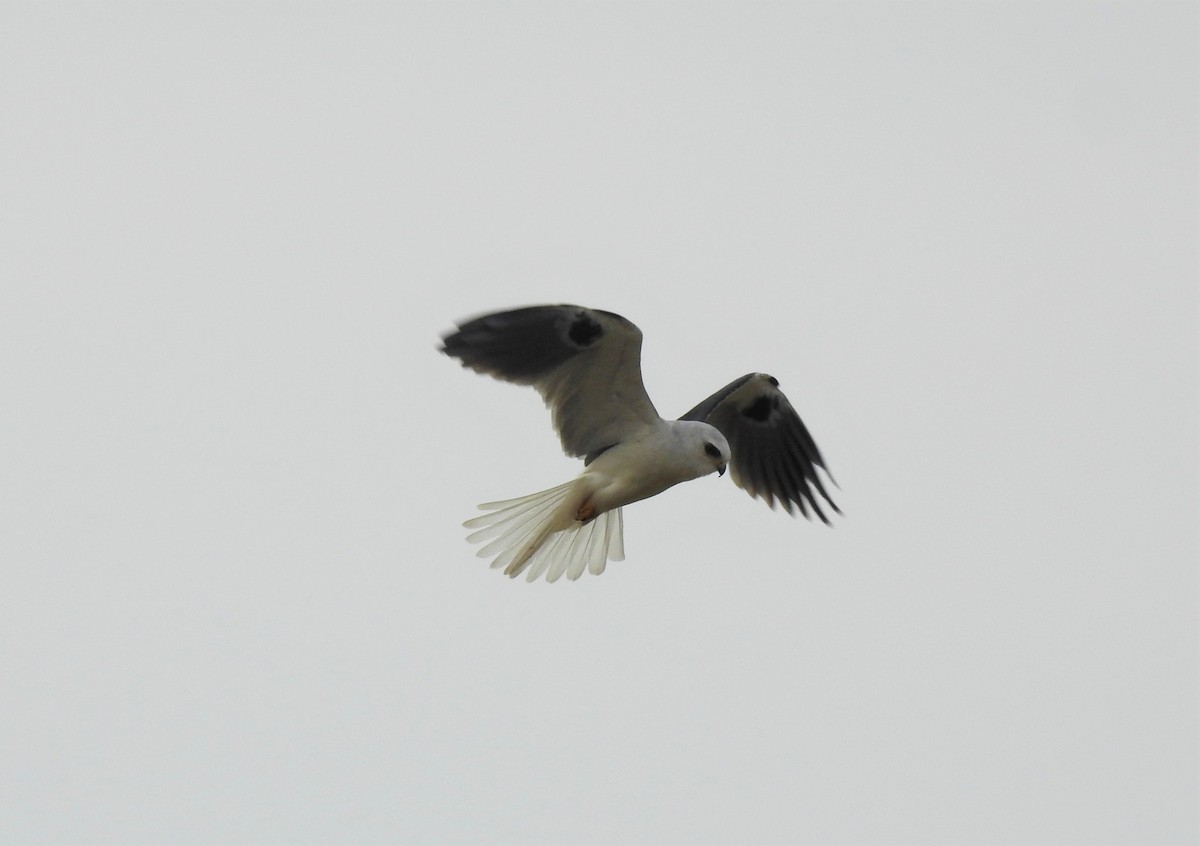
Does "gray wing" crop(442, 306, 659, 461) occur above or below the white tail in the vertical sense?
above

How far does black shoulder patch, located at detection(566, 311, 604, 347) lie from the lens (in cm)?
761

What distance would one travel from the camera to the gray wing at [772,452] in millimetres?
8969

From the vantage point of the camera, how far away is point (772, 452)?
29.6 ft

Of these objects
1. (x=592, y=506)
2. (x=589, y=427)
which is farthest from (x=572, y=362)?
(x=592, y=506)

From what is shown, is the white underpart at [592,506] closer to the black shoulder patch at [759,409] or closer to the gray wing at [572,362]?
the gray wing at [572,362]

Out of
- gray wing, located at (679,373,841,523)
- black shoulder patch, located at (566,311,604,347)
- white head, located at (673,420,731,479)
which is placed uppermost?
black shoulder patch, located at (566,311,604,347)

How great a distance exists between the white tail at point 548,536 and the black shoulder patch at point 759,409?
1039 millimetres

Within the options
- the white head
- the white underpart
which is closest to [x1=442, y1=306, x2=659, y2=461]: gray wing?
the white underpart

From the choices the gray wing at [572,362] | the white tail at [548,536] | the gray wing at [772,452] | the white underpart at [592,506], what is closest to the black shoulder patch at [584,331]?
the gray wing at [572,362]

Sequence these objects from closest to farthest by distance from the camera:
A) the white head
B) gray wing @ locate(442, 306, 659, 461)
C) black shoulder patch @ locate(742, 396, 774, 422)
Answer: gray wing @ locate(442, 306, 659, 461) < the white head < black shoulder patch @ locate(742, 396, 774, 422)

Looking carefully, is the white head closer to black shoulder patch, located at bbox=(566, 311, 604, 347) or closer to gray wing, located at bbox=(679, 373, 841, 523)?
black shoulder patch, located at bbox=(566, 311, 604, 347)

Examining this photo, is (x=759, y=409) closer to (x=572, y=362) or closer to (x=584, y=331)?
(x=572, y=362)

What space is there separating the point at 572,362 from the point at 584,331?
0.81 feet

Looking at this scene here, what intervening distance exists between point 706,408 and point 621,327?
116 cm
